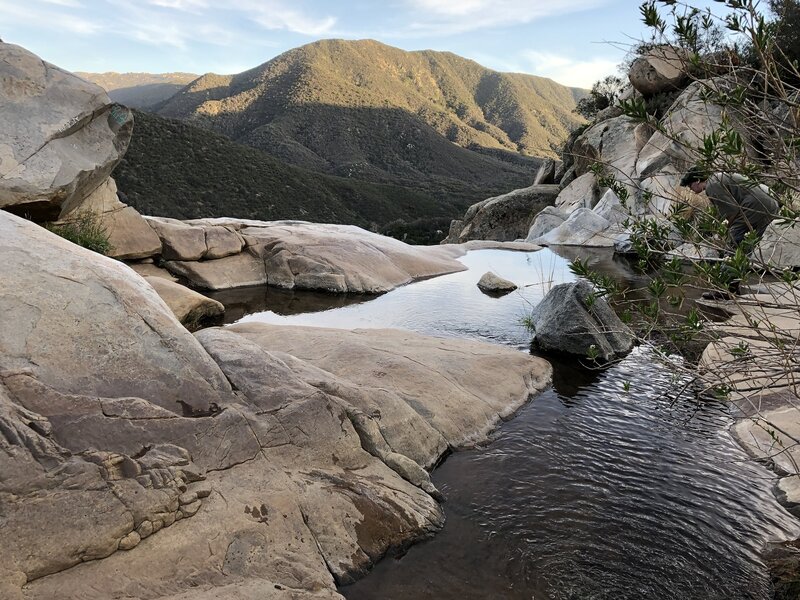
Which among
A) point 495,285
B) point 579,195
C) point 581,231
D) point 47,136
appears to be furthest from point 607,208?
point 47,136

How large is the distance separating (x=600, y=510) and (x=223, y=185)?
43.9 m

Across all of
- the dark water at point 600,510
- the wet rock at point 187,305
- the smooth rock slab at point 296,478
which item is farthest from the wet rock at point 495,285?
the smooth rock slab at point 296,478

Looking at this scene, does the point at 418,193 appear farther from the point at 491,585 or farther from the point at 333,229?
the point at 491,585

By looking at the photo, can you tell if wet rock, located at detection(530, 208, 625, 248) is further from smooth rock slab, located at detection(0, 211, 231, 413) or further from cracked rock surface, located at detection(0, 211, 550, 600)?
smooth rock slab, located at detection(0, 211, 231, 413)

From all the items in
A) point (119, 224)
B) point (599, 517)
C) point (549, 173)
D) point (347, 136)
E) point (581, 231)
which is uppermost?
point (347, 136)

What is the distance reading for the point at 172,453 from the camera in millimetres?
3695

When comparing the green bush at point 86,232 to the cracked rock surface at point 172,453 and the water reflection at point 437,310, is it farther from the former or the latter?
the cracked rock surface at point 172,453

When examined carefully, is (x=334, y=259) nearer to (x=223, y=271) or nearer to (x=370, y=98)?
(x=223, y=271)

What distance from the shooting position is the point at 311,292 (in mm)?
12133

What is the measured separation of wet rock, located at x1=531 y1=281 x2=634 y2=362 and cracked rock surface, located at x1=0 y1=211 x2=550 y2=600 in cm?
303

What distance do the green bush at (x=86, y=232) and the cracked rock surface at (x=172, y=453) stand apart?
5505mm

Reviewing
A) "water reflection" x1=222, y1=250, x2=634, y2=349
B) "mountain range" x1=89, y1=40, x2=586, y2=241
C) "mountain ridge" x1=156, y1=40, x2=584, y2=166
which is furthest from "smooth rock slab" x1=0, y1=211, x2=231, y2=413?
"mountain ridge" x1=156, y1=40, x2=584, y2=166

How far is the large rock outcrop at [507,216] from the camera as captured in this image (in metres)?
29.4

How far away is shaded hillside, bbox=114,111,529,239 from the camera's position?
39375mm
